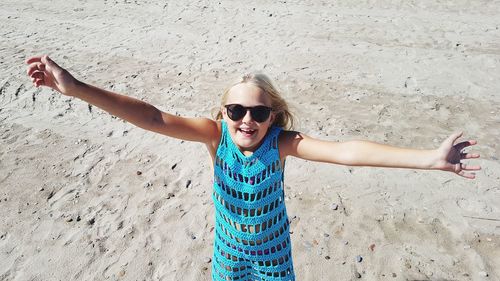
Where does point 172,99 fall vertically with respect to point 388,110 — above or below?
above

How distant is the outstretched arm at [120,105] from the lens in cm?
220

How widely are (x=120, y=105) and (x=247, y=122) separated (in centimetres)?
75

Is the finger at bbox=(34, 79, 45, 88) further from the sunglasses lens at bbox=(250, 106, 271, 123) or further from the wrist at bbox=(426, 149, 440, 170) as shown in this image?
the wrist at bbox=(426, 149, 440, 170)

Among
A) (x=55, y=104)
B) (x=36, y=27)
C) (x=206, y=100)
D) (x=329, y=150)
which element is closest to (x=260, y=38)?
(x=206, y=100)

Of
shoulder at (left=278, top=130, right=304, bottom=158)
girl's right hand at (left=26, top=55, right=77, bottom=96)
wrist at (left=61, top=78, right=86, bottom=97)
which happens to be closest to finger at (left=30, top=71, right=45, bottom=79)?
girl's right hand at (left=26, top=55, right=77, bottom=96)

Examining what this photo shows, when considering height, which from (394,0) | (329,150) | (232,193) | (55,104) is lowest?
(394,0)

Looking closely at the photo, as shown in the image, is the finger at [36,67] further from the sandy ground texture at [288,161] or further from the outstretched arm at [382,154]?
the sandy ground texture at [288,161]

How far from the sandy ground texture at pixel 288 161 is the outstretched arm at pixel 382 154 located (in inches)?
83.6

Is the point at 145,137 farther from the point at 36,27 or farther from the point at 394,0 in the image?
the point at 394,0

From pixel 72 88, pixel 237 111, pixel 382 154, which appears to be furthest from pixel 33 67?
pixel 382 154

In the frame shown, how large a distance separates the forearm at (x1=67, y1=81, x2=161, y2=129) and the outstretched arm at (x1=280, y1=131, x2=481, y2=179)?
2.85ft

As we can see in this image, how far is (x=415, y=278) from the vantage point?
4137 millimetres

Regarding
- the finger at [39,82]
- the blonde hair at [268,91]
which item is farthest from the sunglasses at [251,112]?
the finger at [39,82]

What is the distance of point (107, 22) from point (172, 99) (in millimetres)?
5311
